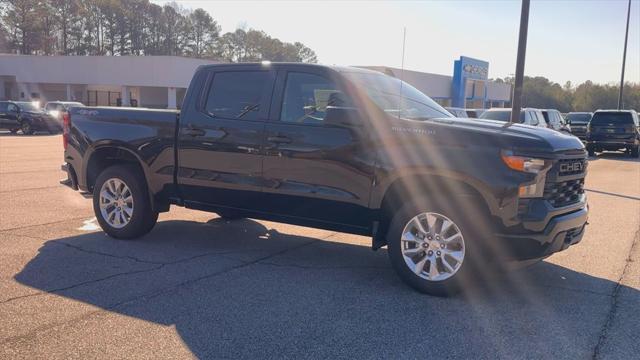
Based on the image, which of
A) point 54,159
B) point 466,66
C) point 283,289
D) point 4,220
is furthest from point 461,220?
point 466,66

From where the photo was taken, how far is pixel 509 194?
5020 millimetres

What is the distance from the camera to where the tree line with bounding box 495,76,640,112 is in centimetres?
7488

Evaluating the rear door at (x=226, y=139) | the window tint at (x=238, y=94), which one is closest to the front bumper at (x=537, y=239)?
the rear door at (x=226, y=139)

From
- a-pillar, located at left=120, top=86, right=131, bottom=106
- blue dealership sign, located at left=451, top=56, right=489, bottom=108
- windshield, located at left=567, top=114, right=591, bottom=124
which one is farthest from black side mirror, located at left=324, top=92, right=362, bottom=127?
a-pillar, located at left=120, top=86, right=131, bottom=106

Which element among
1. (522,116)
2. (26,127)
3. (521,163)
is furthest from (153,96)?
(521,163)

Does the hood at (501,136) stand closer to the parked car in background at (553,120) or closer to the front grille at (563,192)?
the front grille at (563,192)

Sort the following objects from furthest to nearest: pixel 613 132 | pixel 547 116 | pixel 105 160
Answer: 1. pixel 613 132
2. pixel 547 116
3. pixel 105 160

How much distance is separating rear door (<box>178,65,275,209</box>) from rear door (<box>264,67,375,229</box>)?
0.18 m

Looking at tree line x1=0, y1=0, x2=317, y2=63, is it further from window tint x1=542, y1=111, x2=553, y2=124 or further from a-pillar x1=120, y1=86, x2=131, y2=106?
window tint x1=542, y1=111, x2=553, y2=124

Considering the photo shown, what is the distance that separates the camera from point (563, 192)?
5391 millimetres

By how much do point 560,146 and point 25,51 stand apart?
3986 inches

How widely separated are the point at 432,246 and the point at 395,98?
1612 millimetres

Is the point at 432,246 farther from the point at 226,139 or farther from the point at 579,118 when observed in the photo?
the point at 579,118

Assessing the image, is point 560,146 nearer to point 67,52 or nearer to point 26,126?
point 26,126
